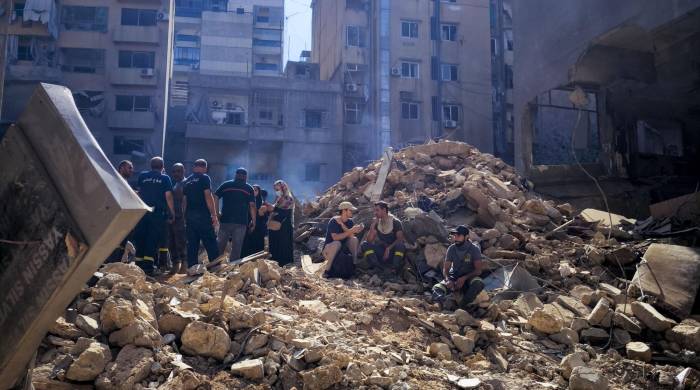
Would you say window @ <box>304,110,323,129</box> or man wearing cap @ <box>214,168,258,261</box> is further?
window @ <box>304,110,323,129</box>

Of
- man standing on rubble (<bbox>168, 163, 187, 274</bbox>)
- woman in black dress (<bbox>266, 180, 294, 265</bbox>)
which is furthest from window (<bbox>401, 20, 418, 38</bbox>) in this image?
man standing on rubble (<bbox>168, 163, 187, 274</bbox>)

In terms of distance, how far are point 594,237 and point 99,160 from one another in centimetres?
848

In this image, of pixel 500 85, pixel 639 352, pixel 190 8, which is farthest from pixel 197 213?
pixel 190 8

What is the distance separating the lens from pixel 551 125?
16766mm

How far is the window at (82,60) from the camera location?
2859 centimetres

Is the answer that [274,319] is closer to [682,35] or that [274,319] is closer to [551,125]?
[682,35]

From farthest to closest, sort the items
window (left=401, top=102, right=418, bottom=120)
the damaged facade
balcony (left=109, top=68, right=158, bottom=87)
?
1. window (left=401, top=102, right=418, bottom=120)
2. balcony (left=109, top=68, right=158, bottom=87)
3. the damaged facade

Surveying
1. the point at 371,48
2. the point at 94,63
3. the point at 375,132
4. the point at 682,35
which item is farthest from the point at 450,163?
the point at 94,63

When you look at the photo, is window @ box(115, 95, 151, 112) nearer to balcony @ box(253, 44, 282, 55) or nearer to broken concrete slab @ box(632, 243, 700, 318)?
balcony @ box(253, 44, 282, 55)

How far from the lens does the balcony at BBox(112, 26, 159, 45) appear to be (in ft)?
93.6

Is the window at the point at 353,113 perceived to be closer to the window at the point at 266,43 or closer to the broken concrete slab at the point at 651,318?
the window at the point at 266,43

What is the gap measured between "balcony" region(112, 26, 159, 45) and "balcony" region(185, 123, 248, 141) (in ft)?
17.0

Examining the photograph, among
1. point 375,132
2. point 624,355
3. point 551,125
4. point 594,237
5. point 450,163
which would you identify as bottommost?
point 624,355

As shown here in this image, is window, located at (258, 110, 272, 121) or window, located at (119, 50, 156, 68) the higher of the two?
window, located at (119, 50, 156, 68)
